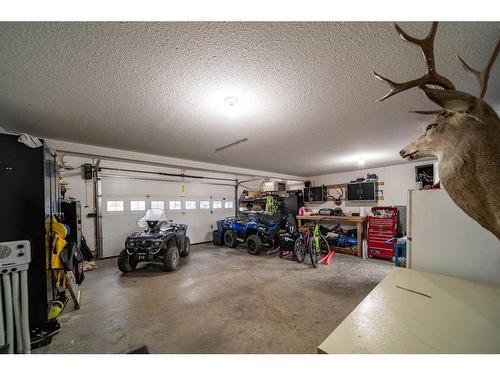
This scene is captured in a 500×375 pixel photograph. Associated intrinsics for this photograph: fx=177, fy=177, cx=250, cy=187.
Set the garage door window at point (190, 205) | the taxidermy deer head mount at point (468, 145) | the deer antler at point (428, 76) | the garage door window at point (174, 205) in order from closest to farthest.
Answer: the taxidermy deer head mount at point (468, 145) → the deer antler at point (428, 76) → the garage door window at point (174, 205) → the garage door window at point (190, 205)

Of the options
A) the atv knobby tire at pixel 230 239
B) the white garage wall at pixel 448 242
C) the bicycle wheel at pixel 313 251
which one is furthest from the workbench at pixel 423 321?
the atv knobby tire at pixel 230 239

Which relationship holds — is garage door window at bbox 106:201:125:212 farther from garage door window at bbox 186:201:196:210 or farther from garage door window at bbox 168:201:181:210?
garage door window at bbox 186:201:196:210

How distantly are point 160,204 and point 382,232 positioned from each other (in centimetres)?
656

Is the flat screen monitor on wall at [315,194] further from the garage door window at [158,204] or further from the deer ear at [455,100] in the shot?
the deer ear at [455,100]

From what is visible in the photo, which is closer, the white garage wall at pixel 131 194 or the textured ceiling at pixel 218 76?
the textured ceiling at pixel 218 76

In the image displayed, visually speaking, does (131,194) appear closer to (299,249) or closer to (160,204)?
(160,204)

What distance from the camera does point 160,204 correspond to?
554cm

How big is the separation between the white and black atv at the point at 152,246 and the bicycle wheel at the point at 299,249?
9.29ft

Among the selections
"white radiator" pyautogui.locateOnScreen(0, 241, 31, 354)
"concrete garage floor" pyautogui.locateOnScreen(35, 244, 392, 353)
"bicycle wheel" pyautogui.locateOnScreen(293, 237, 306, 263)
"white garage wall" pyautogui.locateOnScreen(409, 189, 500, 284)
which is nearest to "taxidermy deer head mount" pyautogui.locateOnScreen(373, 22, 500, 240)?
"white garage wall" pyautogui.locateOnScreen(409, 189, 500, 284)

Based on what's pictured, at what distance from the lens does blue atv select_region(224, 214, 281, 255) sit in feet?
16.9

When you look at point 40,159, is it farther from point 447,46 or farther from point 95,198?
point 447,46

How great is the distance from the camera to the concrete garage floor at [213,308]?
6.03 feet

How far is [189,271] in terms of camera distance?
3.81m
